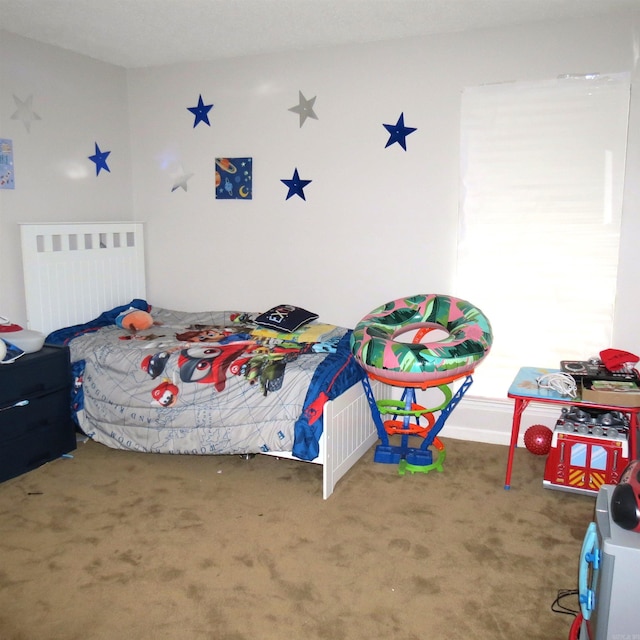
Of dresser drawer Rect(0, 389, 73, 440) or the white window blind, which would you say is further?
the white window blind

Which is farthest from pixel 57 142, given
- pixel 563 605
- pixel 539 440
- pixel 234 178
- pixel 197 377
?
pixel 563 605

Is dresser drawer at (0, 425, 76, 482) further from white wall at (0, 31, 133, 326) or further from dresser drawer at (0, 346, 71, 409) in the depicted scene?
white wall at (0, 31, 133, 326)

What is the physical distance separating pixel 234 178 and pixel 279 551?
100 inches

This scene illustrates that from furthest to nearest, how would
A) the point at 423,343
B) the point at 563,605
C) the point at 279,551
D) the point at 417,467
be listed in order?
the point at 417,467
the point at 423,343
the point at 279,551
the point at 563,605

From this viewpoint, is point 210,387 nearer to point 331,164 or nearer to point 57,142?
point 331,164

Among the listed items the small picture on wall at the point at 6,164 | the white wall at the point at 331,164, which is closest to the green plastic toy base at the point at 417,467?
the white wall at the point at 331,164

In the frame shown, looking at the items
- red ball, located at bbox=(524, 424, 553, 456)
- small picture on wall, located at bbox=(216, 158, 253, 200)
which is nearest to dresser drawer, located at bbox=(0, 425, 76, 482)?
small picture on wall, located at bbox=(216, 158, 253, 200)

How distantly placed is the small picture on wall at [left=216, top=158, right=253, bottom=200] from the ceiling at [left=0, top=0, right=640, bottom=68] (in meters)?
0.68

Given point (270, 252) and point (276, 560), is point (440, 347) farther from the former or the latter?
point (270, 252)

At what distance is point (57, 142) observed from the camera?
3875 mm

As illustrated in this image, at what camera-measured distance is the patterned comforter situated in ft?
10.1

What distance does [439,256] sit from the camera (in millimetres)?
3766

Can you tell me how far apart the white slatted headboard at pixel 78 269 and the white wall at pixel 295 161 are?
12cm

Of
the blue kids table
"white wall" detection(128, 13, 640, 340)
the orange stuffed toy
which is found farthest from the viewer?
the orange stuffed toy
